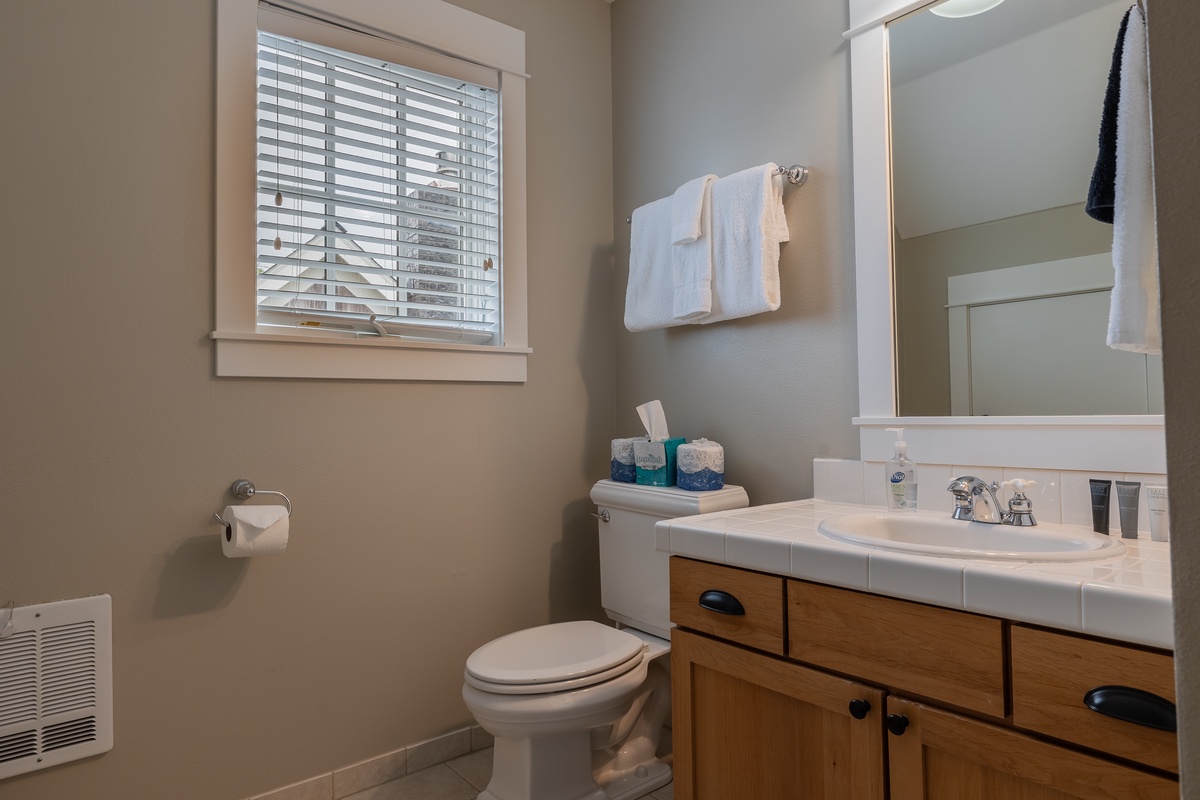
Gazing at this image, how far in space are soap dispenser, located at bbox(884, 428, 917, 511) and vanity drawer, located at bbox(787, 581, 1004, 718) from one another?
46cm

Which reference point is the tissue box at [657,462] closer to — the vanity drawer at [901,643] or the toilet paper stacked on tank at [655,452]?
the toilet paper stacked on tank at [655,452]

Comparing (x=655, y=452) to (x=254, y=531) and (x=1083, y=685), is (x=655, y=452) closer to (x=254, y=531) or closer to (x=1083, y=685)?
(x=254, y=531)

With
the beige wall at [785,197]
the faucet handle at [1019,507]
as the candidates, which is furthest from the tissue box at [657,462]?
the faucet handle at [1019,507]

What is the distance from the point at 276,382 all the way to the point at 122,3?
0.93 m

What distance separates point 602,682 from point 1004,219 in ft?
4.39

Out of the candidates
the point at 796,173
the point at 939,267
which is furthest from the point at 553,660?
the point at 796,173

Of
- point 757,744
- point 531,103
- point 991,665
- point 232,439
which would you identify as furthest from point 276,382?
point 991,665

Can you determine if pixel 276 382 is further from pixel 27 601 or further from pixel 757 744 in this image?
pixel 757 744

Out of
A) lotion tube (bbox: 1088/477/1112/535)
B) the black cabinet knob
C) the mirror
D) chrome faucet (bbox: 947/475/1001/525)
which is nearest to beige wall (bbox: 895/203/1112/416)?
the mirror

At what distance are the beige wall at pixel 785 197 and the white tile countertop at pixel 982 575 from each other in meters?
0.53

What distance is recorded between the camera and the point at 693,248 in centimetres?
200

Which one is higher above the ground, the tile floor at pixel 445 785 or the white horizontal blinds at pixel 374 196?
the white horizontal blinds at pixel 374 196

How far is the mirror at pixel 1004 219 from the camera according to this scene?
1366 millimetres

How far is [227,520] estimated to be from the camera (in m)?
1.69
